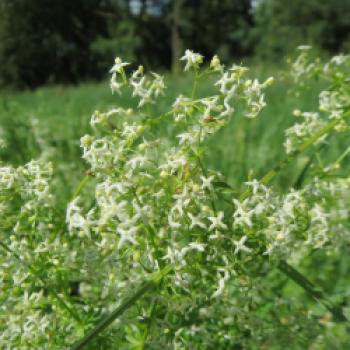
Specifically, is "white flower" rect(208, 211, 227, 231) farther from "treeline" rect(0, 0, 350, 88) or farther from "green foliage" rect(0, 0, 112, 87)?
"green foliage" rect(0, 0, 112, 87)

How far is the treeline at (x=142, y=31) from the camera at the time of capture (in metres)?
31.3

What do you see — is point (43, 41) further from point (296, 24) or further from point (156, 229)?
point (156, 229)

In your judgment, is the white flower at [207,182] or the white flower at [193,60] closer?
the white flower at [207,182]

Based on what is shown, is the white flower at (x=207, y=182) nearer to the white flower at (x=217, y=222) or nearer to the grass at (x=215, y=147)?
the white flower at (x=217, y=222)

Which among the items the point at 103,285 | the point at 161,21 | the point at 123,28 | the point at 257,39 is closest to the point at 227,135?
the point at 103,285

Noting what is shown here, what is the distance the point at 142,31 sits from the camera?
123ft

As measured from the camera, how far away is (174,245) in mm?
1094

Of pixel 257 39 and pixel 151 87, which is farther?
pixel 257 39

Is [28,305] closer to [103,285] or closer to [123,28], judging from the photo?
[103,285]

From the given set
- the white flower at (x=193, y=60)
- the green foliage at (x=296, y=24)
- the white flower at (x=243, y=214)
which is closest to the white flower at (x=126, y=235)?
the white flower at (x=243, y=214)

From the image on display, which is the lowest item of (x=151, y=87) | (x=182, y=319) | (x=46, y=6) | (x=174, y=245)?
(x=46, y=6)

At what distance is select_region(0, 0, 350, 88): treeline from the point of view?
31.3 meters

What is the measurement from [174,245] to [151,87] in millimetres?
384

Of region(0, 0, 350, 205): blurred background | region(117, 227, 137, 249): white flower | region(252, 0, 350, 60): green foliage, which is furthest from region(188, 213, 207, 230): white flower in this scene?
region(252, 0, 350, 60): green foliage
